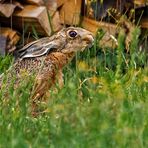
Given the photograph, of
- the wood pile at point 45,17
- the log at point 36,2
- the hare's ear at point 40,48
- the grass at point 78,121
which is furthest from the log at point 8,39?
the grass at point 78,121

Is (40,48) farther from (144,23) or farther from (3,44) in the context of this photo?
(144,23)

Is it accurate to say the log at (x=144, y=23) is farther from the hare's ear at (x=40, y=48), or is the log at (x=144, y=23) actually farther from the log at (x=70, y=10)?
the hare's ear at (x=40, y=48)

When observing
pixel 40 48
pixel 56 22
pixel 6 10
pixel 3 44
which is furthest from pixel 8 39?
pixel 40 48

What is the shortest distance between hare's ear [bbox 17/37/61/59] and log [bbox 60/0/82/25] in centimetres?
133

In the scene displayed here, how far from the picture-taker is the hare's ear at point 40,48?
5438mm

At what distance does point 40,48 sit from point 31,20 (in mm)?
1207

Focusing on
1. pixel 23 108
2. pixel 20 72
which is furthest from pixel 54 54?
pixel 23 108

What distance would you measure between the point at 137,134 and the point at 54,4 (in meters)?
3.40

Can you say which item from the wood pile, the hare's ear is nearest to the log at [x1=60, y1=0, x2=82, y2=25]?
the wood pile

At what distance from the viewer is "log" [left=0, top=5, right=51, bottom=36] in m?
6.61

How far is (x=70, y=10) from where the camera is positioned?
6.95 metres

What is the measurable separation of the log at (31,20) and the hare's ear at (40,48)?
1012 mm

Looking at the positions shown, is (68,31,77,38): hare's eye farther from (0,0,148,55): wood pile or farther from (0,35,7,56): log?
(0,35,7,56): log

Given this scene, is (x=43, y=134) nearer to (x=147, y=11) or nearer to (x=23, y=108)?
(x=23, y=108)
